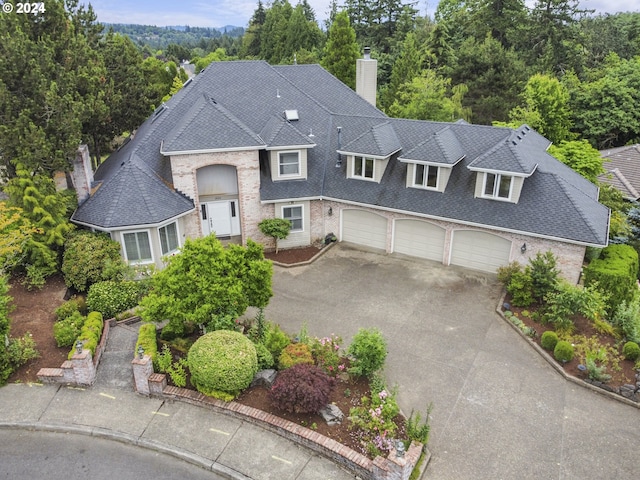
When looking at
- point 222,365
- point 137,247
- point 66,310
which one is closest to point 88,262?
point 137,247

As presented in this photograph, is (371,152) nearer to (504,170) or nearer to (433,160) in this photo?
(433,160)

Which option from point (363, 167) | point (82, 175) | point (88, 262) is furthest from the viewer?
point (363, 167)

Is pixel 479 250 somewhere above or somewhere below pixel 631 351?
above

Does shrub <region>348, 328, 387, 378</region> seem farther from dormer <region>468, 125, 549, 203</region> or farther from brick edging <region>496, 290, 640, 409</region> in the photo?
dormer <region>468, 125, 549, 203</region>

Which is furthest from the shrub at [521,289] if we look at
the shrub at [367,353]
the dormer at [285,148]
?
the dormer at [285,148]

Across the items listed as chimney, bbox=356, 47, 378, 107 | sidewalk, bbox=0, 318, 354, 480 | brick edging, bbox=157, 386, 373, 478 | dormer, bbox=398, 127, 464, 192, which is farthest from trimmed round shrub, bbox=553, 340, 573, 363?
chimney, bbox=356, 47, 378, 107

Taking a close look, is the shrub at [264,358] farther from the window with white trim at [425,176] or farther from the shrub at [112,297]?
the window with white trim at [425,176]

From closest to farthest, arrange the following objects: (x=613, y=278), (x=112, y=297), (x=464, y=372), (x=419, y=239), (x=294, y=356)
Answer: (x=294, y=356) < (x=464, y=372) < (x=112, y=297) < (x=613, y=278) < (x=419, y=239)
